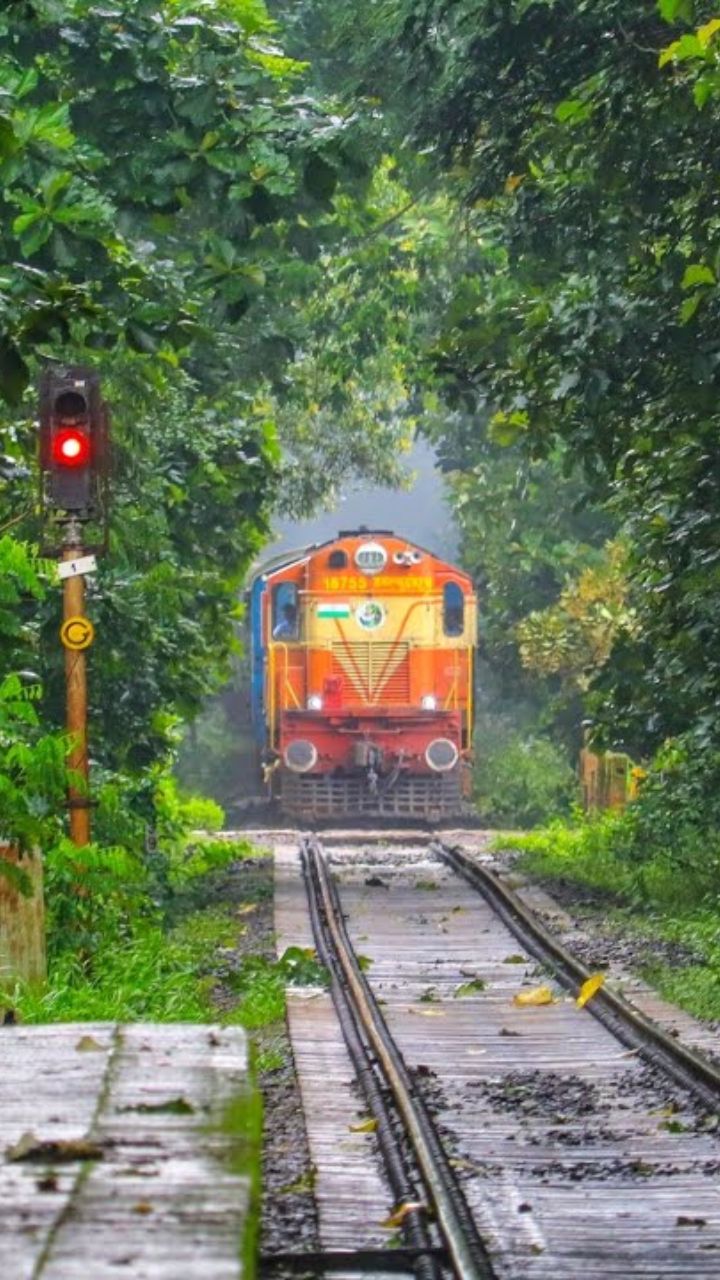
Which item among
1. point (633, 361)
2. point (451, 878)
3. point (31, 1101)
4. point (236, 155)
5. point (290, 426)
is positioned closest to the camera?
point (31, 1101)

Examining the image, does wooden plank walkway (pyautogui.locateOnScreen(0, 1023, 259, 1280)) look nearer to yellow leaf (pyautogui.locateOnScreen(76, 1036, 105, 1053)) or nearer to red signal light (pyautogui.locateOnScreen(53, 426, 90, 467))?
yellow leaf (pyautogui.locateOnScreen(76, 1036, 105, 1053))

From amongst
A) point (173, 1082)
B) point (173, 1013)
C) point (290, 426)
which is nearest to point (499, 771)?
point (290, 426)

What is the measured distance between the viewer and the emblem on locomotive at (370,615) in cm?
3125

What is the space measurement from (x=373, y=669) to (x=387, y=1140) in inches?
912

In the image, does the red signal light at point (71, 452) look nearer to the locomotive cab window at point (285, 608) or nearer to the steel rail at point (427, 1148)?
the steel rail at point (427, 1148)

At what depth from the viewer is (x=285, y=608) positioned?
3120 centimetres

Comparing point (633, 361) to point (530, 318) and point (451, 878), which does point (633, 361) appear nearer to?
point (530, 318)

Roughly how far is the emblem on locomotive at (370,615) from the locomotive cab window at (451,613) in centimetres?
99

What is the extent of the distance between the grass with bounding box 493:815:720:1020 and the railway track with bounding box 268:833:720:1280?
0.66 meters

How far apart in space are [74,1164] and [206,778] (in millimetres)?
42276

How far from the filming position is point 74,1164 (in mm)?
3736

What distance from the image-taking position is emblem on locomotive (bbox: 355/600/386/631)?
31250 mm

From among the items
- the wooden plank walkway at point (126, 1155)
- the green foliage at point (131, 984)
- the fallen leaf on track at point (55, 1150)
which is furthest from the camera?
the green foliage at point (131, 984)

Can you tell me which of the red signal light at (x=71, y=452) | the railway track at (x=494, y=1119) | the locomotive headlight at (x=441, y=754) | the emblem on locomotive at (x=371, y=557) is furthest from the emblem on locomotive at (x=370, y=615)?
the red signal light at (x=71, y=452)
